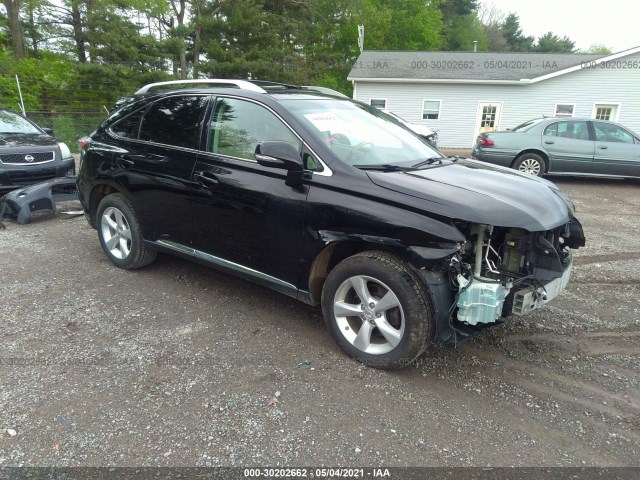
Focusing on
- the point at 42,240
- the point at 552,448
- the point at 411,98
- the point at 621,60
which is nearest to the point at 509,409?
the point at 552,448

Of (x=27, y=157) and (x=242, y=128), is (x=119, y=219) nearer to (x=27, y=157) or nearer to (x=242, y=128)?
(x=242, y=128)

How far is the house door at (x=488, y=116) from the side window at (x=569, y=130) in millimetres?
10106

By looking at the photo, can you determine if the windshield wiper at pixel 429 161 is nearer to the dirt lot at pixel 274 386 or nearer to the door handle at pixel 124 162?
the dirt lot at pixel 274 386

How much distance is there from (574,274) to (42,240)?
6456 millimetres

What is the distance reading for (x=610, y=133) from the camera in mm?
10672

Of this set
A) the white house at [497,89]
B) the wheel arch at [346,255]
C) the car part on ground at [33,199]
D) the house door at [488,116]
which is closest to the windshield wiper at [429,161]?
the wheel arch at [346,255]

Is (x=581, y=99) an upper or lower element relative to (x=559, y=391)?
upper

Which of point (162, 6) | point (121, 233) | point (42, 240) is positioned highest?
point (162, 6)

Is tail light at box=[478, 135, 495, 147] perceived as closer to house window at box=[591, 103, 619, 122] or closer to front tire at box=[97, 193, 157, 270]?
front tire at box=[97, 193, 157, 270]

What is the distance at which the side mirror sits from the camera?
304 centimetres

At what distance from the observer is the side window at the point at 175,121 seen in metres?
3.90

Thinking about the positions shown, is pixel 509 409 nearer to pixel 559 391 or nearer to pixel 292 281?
pixel 559 391

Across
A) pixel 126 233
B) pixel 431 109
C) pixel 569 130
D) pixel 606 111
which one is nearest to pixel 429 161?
pixel 126 233

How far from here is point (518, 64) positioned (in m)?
21.4
